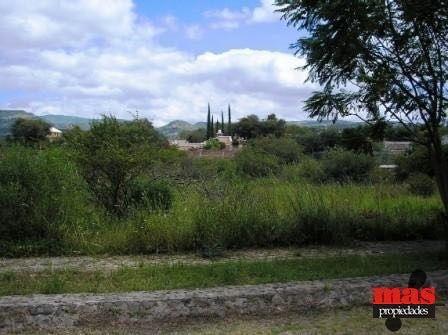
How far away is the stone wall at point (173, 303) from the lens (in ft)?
16.9

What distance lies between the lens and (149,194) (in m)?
10.2

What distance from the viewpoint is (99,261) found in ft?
24.7

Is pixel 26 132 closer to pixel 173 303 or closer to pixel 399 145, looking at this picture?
pixel 399 145

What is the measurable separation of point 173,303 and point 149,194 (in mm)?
4927

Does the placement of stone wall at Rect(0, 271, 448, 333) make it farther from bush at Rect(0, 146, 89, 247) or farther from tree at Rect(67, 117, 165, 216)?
tree at Rect(67, 117, 165, 216)

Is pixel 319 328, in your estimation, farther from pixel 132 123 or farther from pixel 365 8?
pixel 132 123

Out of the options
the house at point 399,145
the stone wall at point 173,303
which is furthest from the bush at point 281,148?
the stone wall at point 173,303

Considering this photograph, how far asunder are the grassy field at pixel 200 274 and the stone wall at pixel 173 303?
0.28 m

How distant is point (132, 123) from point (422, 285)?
675 centimetres

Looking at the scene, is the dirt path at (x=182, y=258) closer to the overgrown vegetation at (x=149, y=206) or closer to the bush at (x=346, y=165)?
the overgrown vegetation at (x=149, y=206)

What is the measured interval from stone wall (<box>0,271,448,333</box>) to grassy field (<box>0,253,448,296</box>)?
276 millimetres

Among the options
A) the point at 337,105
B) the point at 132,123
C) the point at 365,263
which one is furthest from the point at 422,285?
the point at 132,123

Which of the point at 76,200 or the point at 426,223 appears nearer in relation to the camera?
the point at 76,200

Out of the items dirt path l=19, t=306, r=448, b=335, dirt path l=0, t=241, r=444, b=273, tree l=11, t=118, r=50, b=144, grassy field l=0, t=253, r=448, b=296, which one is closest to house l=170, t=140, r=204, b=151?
tree l=11, t=118, r=50, b=144
